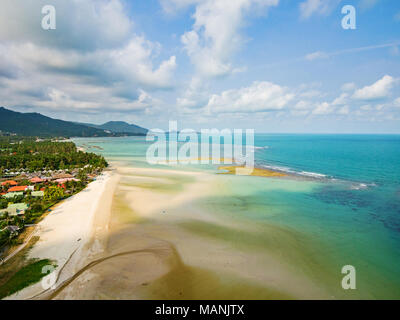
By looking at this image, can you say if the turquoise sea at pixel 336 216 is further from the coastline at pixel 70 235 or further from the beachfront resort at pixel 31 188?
the beachfront resort at pixel 31 188

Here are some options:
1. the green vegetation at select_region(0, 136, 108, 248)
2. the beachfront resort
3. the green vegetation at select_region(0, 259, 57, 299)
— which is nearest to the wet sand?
the green vegetation at select_region(0, 259, 57, 299)

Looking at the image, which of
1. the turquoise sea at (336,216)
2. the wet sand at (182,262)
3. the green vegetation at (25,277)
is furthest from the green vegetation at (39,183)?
the turquoise sea at (336,216)

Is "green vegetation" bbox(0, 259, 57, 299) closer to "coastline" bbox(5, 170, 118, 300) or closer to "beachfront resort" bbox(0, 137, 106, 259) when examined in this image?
"coastline" bbox(5, 170, 118, 300)

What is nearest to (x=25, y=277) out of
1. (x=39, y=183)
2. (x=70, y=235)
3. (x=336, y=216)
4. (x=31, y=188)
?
(x=70, y=235)

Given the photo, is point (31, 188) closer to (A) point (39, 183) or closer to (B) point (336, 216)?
(A) point (39, 183)

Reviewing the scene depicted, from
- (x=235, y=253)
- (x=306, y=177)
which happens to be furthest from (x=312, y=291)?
(x=306, y=177)
